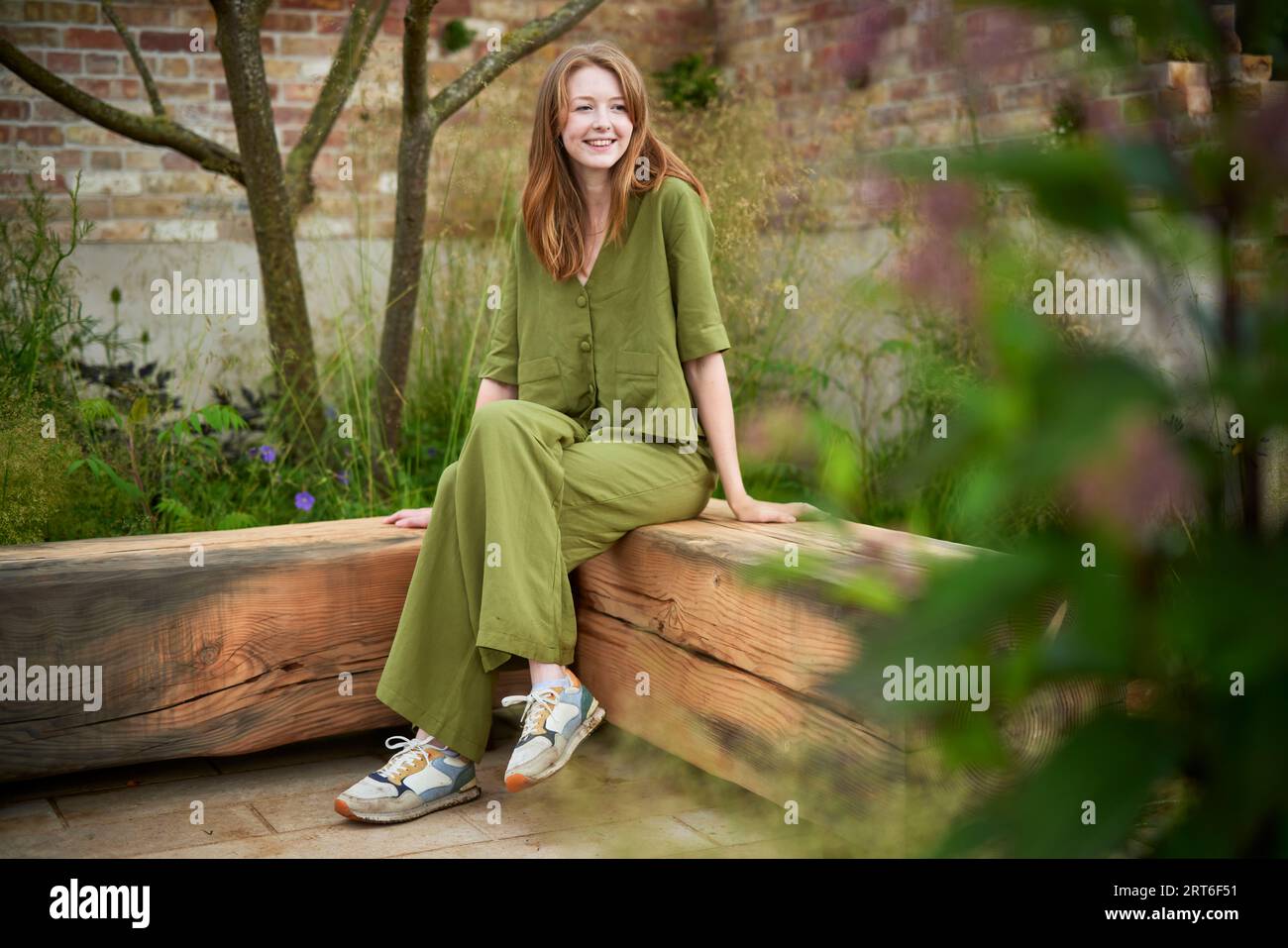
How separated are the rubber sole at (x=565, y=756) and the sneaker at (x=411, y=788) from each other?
0.09 meters

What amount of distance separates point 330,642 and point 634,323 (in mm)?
821

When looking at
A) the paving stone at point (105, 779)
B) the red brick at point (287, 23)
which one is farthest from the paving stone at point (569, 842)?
the red brick at point (287, 23)

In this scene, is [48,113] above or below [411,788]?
above

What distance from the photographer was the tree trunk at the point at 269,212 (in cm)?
A: 326

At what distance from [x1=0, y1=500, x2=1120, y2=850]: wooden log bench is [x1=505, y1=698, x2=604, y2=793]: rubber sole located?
0.13m

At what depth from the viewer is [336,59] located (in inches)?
141

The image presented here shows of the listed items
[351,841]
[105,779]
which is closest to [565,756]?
[351,841]

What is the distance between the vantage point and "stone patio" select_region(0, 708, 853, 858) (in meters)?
2.05

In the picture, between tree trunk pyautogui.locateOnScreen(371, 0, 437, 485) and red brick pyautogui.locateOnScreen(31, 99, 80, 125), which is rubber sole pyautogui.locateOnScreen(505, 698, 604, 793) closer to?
tree trunk pyautogui.locateOnScreen(371, 0, 437, 485)

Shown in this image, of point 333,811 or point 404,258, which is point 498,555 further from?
point 404,258

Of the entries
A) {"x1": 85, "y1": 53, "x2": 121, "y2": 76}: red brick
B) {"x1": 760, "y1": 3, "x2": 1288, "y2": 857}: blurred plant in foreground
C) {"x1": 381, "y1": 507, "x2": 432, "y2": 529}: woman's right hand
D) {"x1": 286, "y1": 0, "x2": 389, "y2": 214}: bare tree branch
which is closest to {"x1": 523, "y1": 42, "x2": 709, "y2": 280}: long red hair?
{"x1": 381, "y1": 507, "x2": 432, "y2": 529}: woman's right hand

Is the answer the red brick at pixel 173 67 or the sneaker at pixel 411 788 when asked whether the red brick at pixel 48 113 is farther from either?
the sneaker at pixel 411 788

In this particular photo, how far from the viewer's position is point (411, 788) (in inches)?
85.8
